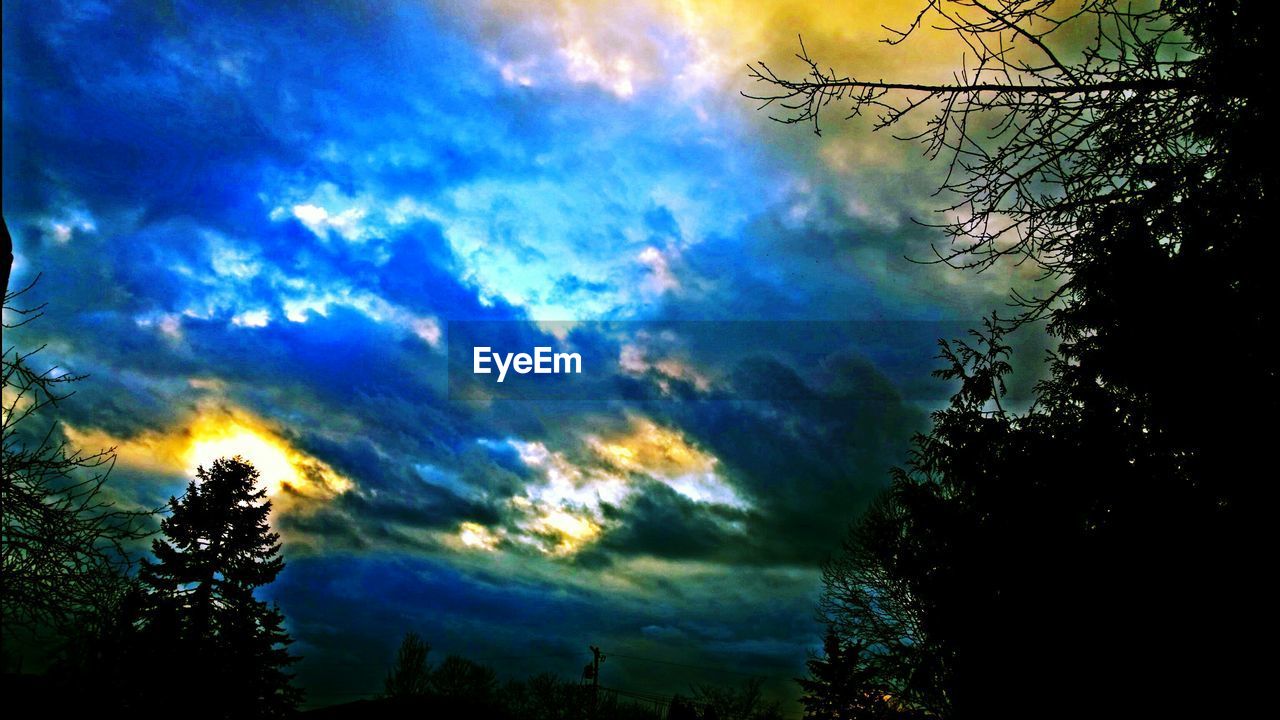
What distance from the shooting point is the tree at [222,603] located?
24.5m

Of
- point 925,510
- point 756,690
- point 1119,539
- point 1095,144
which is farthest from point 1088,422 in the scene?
point 756,690

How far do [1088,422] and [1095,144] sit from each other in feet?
21.6

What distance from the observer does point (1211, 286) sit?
719 centimetres

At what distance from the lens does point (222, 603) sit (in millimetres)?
27109

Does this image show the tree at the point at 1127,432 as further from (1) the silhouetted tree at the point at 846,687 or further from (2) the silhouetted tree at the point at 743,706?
(2) the silhouetted tree at the point at 743,706

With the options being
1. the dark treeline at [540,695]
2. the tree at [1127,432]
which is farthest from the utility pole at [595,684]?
the tree at [1127,432]

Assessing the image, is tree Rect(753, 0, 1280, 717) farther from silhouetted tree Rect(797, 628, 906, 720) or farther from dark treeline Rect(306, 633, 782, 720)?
dark treeline Rect(306, 633, 782, 720)

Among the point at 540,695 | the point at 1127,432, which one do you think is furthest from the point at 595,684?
the point at 1127,432

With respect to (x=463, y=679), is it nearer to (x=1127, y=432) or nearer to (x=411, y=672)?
(x=411, y=672)

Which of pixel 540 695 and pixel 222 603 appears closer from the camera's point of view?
→ pixel 222 603

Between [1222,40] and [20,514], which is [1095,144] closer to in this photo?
[1222,40]

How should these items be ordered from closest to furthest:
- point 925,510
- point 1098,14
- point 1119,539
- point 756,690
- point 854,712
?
point 1098,14
point 1119,539
point 925,510
point 854,712
point 756,690

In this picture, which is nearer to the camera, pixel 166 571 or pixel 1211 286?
pixel 1211 286

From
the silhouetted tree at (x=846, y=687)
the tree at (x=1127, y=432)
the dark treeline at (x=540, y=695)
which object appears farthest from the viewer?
the dark treeline at (x=540, y=695)
